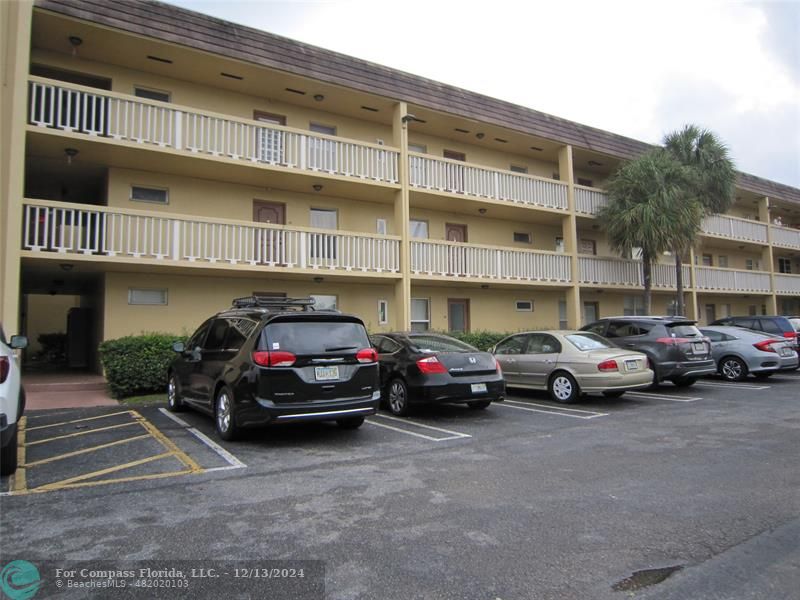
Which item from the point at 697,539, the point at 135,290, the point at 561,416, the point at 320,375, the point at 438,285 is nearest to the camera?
the point at 697,539

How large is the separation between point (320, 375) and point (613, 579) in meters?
4.16

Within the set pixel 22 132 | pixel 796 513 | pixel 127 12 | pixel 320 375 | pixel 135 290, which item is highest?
pixel 127 12

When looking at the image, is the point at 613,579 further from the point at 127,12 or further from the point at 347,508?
the point at 127,12

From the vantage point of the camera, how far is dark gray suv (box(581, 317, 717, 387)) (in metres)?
11.2

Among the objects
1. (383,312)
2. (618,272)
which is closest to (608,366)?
(383,312)

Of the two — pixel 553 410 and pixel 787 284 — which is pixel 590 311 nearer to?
pixel 553 410

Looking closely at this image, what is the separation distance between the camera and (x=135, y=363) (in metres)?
10.9

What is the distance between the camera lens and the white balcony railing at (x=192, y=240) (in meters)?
10.9

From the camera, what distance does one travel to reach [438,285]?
17484mm

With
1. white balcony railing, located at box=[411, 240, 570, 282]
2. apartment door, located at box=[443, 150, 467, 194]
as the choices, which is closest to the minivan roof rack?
white balcony railing, located at box=[411, 240, 570, 282]

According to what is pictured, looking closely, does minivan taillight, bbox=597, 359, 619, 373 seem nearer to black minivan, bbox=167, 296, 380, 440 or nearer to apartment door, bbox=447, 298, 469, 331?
black minivan, bbox=167, 296, 380, 440

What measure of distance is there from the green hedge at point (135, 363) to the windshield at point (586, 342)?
27.4ft

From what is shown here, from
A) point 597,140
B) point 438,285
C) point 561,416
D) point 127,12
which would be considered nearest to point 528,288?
point 438,285

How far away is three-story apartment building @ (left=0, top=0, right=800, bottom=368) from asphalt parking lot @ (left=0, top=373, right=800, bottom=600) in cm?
535
